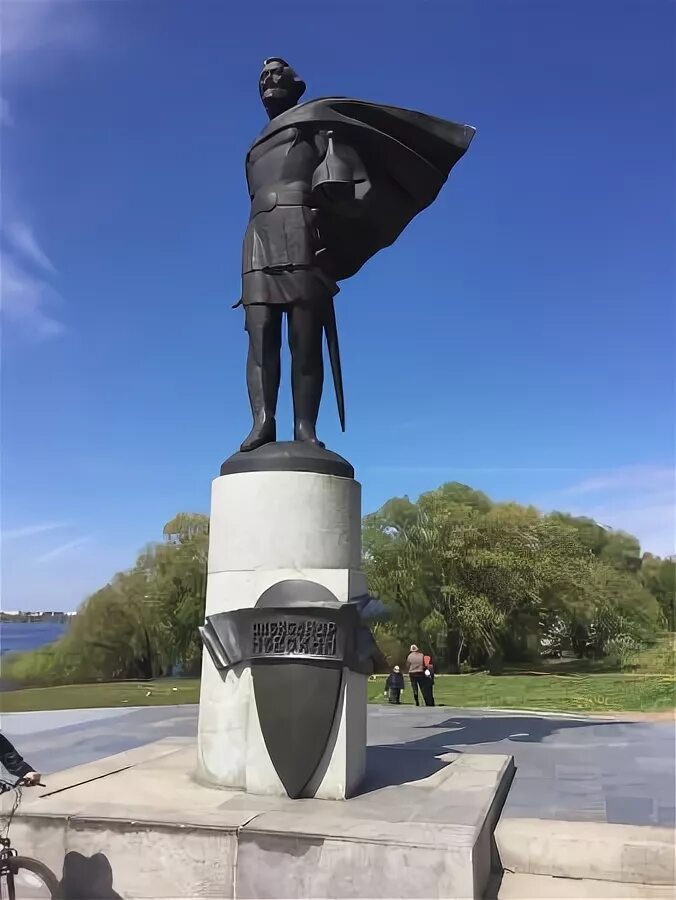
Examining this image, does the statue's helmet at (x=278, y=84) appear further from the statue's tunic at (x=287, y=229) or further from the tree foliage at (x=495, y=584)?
the tree foliage at (x=495, y=584)

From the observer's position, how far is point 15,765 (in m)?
4.04

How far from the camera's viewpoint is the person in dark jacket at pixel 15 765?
13.0ft

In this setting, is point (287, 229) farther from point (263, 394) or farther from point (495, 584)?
point (495, 584)

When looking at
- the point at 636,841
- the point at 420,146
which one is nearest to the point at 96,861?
the point at 636,841

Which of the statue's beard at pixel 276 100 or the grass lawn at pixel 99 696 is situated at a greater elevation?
the statue's beard at pixel 276 100

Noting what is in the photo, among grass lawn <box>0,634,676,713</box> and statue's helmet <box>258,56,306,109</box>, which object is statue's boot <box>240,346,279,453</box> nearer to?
statue's helmet <box>258,56,306,109</box>

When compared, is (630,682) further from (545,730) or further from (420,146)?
(420,146)

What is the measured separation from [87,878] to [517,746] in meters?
6.25

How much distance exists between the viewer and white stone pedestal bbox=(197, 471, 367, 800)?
5715 millimetres

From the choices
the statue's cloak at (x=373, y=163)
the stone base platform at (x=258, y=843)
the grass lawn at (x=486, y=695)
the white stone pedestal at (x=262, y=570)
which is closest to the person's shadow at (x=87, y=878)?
the stone base platform at (x=258, y=843)

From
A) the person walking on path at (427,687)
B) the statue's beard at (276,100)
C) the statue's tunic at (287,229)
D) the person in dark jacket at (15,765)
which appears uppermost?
the statue's beard at (276,100)

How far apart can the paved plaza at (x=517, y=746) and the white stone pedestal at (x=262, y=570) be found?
933 millimetres

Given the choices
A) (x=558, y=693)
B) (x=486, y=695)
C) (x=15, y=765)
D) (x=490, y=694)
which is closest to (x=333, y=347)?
(x=15, y=765)

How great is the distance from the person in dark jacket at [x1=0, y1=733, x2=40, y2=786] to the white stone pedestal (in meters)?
1.97
